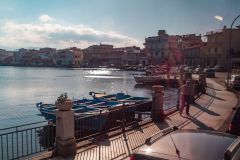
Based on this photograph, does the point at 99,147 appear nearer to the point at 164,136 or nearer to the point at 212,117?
the point at 164,136

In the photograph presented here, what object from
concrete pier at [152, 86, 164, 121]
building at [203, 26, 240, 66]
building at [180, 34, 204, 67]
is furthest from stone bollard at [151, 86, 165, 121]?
building at [180, 34, 204, 67]

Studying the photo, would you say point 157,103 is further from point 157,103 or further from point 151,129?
point 151,129

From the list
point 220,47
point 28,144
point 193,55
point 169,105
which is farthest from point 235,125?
point 193,55

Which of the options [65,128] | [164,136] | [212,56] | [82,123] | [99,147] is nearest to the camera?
[164,136]

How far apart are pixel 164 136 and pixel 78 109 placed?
619 inches

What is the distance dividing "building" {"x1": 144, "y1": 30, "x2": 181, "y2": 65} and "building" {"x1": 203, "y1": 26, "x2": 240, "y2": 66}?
30.5m

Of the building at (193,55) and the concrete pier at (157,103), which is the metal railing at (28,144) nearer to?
the concrete pier at (157,103)

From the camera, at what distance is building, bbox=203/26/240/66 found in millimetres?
84812

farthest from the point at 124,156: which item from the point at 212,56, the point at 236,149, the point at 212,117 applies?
the point at 212,56

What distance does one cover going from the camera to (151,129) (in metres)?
13.1

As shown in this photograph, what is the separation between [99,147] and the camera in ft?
33.3

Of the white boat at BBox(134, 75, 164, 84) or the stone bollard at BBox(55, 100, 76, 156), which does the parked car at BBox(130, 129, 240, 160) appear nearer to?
the stone bollard at BBox(55, 100, 76, 156)

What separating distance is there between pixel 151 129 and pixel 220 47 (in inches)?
3348

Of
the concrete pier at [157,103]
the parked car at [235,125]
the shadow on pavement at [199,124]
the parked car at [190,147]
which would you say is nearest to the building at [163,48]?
the shadow on pavement at [199,124]
